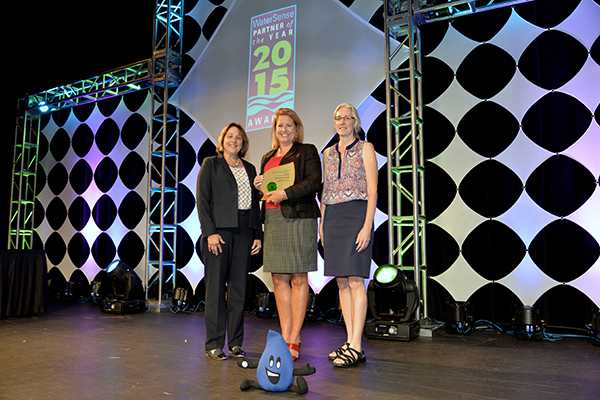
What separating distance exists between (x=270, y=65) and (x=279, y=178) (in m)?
2.70

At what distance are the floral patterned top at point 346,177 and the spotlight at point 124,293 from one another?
3.06 metres

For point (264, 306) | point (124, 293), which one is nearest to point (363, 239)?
point (264, 306)

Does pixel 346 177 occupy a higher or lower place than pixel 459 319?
higher

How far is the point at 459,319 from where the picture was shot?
332 centimetres

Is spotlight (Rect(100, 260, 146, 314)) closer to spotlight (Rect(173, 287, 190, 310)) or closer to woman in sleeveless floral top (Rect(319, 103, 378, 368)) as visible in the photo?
spotlight (Rect(173, 287, 190, 310))

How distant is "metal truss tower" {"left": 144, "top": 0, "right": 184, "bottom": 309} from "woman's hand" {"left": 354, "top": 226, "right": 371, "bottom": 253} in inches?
131

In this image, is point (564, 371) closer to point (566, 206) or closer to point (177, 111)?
point (566, 206)

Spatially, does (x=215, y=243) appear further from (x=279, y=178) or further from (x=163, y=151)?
(x=163, y=151)

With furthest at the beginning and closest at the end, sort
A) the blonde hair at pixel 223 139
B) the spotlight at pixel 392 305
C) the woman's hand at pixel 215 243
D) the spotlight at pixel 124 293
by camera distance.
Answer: the spotlight at pixel 124 293, the spotlight at pixel 392 305, the blonde hair at pixel 223 139, the woman's hand at pixel 215 243

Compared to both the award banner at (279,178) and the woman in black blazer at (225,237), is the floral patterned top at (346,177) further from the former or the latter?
the woman in black blazer at (225,237)

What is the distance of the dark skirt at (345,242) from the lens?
2250 millimetres

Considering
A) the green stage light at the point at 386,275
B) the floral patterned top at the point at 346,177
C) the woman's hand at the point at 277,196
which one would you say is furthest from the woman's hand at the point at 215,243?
the green stage light at the point at 386,275

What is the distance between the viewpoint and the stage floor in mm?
1827

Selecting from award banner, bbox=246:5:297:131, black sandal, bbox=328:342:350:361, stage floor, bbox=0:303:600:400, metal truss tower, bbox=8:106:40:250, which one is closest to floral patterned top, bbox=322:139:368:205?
black sandal, bbox=328:342:350:361
